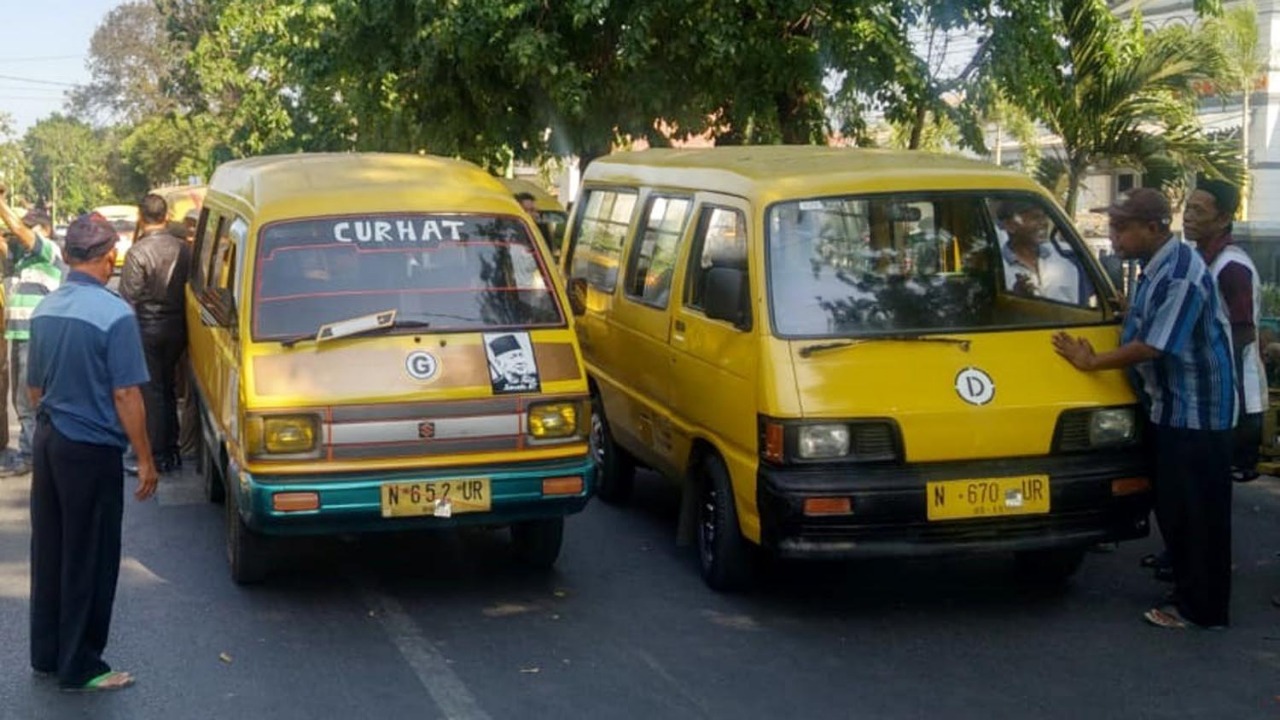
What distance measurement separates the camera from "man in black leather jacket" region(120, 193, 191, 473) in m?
9.97

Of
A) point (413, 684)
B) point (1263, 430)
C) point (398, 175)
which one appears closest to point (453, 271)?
point (398, 175)

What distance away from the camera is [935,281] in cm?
710

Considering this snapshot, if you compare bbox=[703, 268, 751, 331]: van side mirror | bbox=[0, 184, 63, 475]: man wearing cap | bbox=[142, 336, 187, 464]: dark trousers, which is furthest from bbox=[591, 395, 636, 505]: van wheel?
bbox=[0, 184, 63, 475]: man wearing cap

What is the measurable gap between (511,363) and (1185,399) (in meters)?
2.89

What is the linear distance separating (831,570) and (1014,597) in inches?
36.2

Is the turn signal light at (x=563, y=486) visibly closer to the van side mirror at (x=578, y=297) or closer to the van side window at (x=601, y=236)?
the van side mirror at (x=578, y=297)

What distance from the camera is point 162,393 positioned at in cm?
1002

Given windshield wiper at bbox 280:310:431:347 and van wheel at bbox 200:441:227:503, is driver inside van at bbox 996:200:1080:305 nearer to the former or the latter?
windshield wiper at bbox 280:310:431:347

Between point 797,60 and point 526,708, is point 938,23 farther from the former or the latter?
point 526,708

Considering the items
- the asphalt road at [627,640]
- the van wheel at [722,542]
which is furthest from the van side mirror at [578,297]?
the van wheel at [722,542]

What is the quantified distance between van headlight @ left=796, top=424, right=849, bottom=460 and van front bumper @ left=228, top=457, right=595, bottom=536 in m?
1.09

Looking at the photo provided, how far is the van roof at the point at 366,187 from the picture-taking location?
746cm

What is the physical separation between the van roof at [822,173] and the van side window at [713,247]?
135 millimetres

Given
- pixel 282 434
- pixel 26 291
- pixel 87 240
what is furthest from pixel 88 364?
pixel 26 291
